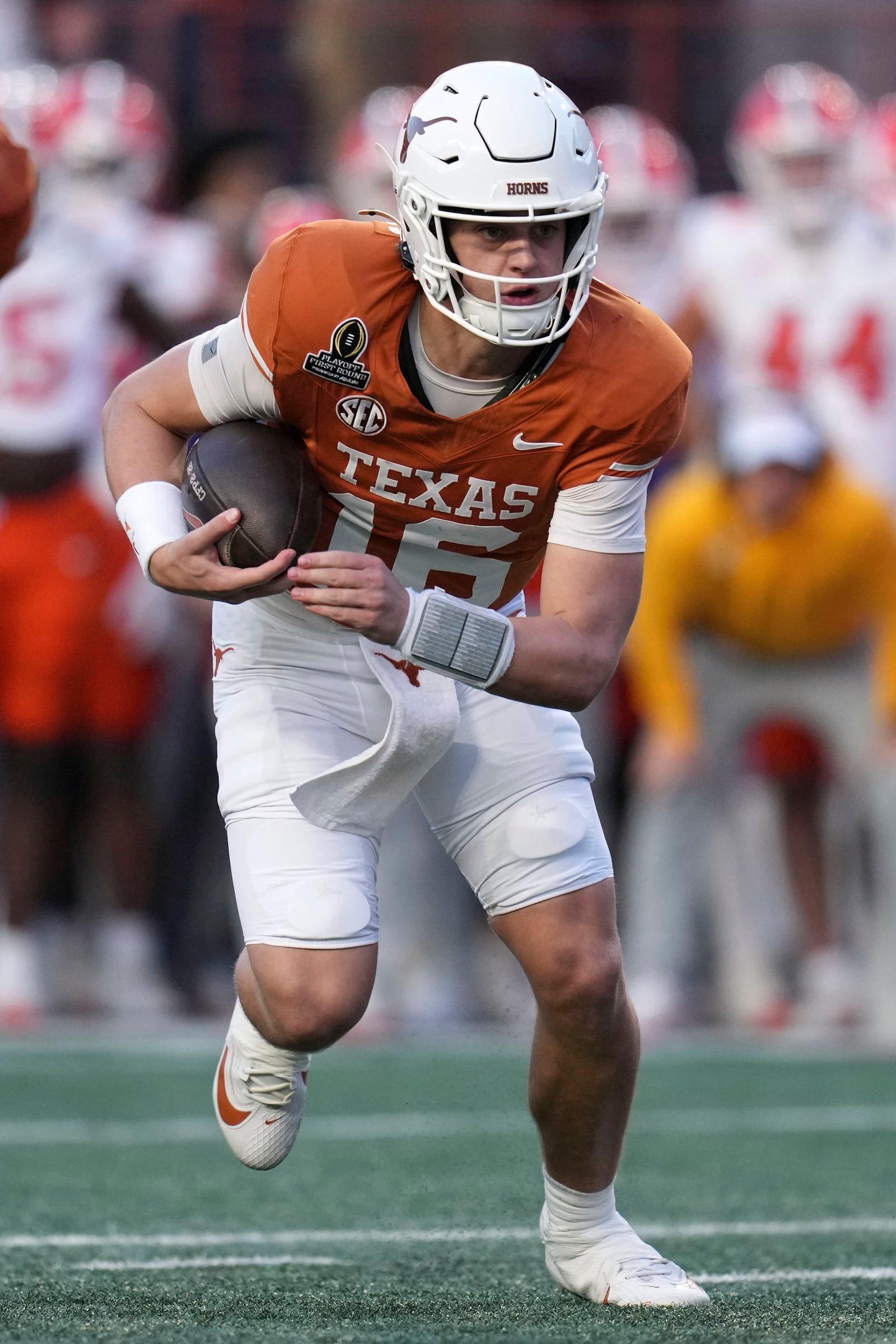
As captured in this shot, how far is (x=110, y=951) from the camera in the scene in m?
7.05

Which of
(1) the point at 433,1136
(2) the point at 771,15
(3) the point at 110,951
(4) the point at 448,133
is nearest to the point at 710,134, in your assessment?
(2) the point at 771,15

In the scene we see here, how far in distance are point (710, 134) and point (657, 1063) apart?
501 centimetres

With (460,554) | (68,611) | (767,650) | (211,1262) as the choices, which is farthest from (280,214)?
(211,1262)

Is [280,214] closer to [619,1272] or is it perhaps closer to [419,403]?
[419,403]

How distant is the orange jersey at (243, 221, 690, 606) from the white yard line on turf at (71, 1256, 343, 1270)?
4.02 ft

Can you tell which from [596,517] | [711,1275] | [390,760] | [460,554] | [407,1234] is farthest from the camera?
[407,1234]

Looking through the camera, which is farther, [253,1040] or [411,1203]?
[411,1203]

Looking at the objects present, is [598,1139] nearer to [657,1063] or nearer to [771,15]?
[657,1063]

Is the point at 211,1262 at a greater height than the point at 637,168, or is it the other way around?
the point at 637,168

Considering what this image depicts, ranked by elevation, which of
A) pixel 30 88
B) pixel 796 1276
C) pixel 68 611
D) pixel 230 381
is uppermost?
pixel 230 381

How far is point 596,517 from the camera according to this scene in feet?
10.9

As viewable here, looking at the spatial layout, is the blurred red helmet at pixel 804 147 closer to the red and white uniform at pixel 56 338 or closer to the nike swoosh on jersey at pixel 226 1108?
the red and white uniform at pixel 56 338

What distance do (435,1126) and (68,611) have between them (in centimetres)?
238

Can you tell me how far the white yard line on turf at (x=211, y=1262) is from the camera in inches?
142
